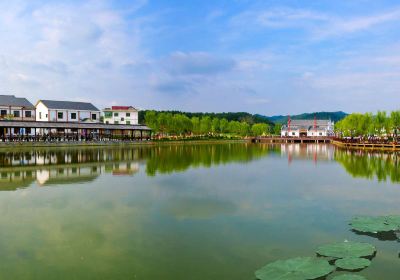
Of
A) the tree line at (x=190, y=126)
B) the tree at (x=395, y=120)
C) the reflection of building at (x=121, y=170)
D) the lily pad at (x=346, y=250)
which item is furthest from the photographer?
the tree line at (x=190, y=126)

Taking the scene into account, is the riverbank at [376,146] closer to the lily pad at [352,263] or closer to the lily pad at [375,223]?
the lily pad at [375,223]

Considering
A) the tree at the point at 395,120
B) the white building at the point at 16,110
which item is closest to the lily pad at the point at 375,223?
the white building at the point at 16,110

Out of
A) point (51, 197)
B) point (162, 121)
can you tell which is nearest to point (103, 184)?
point (51, 197)

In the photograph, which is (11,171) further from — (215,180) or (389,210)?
(389,210)

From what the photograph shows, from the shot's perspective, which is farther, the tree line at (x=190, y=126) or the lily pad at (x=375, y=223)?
the tree line at (x=190, y=126)

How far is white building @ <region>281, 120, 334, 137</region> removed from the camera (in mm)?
109312

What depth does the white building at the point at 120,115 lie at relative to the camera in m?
66.5

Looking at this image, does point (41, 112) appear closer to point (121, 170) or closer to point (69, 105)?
point (69, 105)

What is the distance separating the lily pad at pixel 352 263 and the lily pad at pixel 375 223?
255cm

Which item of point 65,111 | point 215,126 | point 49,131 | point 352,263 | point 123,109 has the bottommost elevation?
point 352,263

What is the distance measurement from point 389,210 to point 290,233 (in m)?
4.96

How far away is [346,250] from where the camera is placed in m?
7.77

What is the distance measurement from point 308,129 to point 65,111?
78.3 metres

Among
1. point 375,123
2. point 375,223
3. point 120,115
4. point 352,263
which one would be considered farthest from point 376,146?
point 352,263
